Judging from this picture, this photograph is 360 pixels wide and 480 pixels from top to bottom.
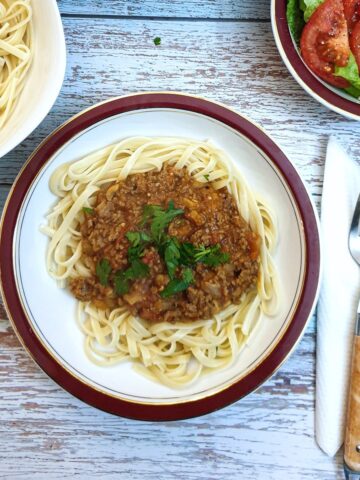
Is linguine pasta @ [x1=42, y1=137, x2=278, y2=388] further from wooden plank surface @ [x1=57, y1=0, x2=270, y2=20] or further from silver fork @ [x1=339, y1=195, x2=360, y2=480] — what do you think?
wooden plank surface @ [x1=57, y1=0, x2=270, y2=20]

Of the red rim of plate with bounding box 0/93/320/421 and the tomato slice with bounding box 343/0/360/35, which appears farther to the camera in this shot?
the tomato slice with bounding box 343/0/360/35

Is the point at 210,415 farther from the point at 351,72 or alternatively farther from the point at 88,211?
the point at 351,72

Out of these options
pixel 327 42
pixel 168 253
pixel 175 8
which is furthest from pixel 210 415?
pixel 175 8

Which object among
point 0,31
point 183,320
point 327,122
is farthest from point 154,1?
point 183,320

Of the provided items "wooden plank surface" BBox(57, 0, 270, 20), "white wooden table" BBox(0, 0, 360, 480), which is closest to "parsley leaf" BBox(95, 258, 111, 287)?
"white wooden table" BBox(0, 0, 360, 480)

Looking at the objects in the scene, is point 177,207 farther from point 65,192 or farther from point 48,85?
point 48,85

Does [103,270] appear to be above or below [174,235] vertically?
below

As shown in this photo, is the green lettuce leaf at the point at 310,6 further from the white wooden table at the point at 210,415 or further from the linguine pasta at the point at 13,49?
the linguine pasta at the point at 13,49
